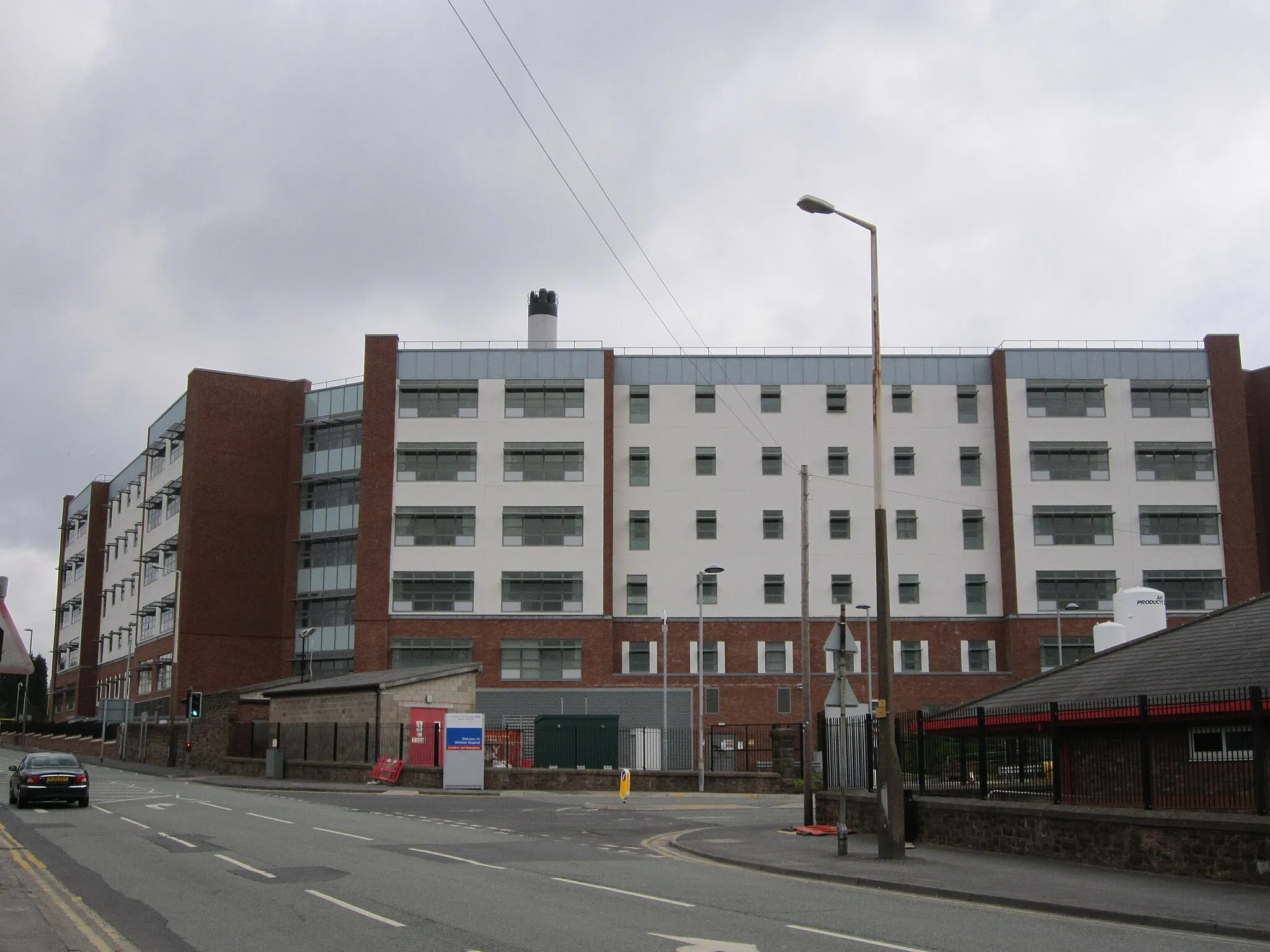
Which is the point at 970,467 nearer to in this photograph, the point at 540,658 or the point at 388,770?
the point at 540,658

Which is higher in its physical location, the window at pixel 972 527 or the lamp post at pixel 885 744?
the window at pixel 972 527

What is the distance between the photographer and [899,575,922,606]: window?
65.9 metres

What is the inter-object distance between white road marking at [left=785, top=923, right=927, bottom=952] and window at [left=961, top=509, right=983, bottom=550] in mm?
55775

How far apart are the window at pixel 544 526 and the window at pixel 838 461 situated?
13.6m

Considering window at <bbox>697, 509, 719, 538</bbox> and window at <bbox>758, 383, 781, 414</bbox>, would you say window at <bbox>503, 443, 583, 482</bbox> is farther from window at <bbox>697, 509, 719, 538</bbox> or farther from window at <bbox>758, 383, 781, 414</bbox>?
window at <bbox>758, 383, 781, 414</bbox>

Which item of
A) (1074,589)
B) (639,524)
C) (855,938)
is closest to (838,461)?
(639,524)

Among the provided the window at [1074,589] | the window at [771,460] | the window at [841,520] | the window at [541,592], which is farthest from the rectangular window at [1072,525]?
the window at [541,592]

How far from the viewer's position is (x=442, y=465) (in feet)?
218

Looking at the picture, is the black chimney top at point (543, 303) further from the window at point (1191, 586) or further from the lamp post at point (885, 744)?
the lamp post at point (885, 744)

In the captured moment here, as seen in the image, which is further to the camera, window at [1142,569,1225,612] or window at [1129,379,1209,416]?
window at [1129,379,1209,416]

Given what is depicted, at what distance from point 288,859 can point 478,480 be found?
47.5 meters

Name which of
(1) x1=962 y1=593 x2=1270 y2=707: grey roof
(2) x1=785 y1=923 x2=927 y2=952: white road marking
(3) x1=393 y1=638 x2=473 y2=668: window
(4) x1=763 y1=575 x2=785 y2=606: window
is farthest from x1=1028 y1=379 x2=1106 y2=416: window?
(2) x1=785 y1=923 x2=927 y2=952: white road marking

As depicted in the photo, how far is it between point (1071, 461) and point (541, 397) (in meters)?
27.8

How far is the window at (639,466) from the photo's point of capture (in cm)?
6731
